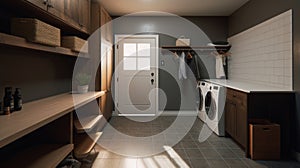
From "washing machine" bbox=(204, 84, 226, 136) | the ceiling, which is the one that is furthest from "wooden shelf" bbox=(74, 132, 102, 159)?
the ceiling

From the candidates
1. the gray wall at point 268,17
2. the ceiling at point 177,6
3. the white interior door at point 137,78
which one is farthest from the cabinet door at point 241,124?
the white interior door at point 137,78

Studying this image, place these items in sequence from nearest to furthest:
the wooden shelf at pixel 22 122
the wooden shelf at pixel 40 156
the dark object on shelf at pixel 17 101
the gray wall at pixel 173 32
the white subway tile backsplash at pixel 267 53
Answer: the wooden shelf at pixel 22 122, the wooden shelf at pixel 40 156, the dark object on shelf at pixel 17 101, the white subway tile backsplash at pixel 267 53, the gray wall at pixel 173 32

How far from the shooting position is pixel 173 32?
6.18 metres

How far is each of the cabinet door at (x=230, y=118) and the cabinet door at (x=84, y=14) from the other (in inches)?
100

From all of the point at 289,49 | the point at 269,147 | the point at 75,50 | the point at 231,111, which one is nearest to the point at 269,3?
the point at 289,49

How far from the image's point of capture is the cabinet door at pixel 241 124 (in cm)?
330

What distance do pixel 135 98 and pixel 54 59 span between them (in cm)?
319

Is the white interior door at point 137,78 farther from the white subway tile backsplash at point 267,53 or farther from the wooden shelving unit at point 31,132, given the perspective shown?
the wooden shelving unit at point 31,132

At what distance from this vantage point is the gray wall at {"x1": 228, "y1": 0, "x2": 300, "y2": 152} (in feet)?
10.3

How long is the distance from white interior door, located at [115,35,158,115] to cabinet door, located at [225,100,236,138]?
7.83ft

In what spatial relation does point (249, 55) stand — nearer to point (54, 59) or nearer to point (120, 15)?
point (120, 15)

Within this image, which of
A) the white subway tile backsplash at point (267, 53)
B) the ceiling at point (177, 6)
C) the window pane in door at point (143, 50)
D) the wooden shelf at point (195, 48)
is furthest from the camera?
the window pane in door at point (143, 50)

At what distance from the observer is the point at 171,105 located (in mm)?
6250

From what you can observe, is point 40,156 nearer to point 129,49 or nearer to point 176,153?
point 176,153
